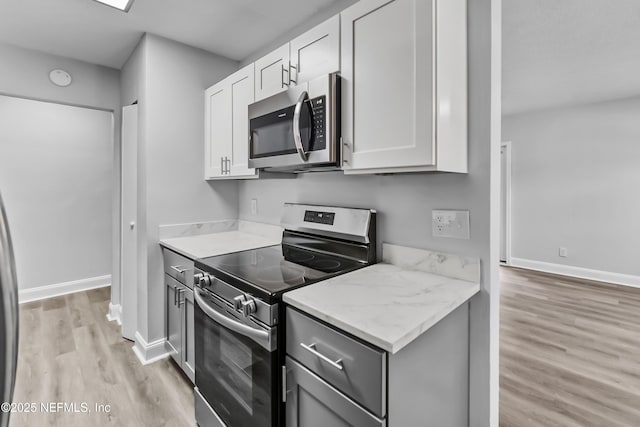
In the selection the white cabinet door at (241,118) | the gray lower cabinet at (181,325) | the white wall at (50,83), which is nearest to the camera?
the gray lower cabinet at (181,325)

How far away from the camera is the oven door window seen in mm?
1501

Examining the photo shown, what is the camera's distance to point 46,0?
75.4 inches

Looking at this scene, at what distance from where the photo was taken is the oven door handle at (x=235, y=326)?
1195 mm

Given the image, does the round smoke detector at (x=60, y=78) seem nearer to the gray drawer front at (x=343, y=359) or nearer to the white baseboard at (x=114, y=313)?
the white baseboard at (x=114, y=313)

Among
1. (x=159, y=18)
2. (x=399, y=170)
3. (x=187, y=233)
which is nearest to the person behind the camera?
(x=399, y=170)

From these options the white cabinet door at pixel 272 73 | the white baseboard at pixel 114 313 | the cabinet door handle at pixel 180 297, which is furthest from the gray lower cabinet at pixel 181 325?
the white cabinet door at pixel 272 73

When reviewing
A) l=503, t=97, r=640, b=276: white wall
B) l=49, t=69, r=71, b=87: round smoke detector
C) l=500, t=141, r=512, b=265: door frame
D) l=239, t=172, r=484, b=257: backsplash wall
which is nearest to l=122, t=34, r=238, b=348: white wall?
l=49, t=69, r=71, b=87: round smoke detector

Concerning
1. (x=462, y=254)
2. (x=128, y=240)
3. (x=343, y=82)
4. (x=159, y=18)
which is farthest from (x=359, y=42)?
(x=128, y=240)

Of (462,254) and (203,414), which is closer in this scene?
(462,254)

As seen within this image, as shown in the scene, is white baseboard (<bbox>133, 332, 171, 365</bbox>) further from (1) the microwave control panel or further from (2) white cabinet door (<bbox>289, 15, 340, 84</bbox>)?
(2) white cabinet door (<bbox>289, 15, 340, 84</bbox>)

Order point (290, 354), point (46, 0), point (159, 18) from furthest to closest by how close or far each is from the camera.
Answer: point (159, 18) < point (46, 0) < point (290, 354)

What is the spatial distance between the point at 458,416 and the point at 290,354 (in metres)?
0.78

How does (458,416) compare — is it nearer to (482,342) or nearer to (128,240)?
(482,342)

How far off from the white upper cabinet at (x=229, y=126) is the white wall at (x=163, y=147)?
12 centimetres
